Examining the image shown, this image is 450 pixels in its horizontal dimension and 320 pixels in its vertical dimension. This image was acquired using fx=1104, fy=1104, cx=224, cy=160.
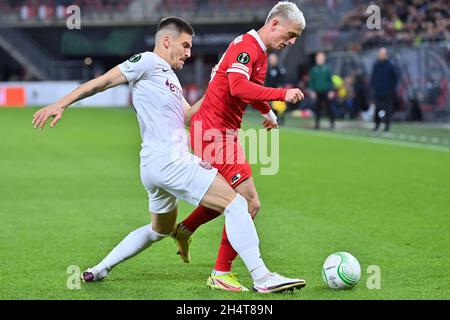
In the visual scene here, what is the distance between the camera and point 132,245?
859 cm

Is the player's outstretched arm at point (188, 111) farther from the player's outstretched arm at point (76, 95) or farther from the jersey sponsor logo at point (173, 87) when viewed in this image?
the player's outstretched arm at point (76, 95)

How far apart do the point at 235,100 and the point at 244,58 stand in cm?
43

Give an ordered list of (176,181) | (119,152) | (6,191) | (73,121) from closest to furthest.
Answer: (176,181) < (6,191) < (119,152) < (73,121)

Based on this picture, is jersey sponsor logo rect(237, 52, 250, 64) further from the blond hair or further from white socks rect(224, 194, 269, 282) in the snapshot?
white socks rect(224, 194, 269, 282)

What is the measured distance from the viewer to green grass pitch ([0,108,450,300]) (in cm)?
849

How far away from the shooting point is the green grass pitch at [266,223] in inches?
334

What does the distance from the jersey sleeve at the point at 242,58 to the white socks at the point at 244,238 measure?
0.98 m

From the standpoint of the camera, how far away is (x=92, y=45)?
5719cm
